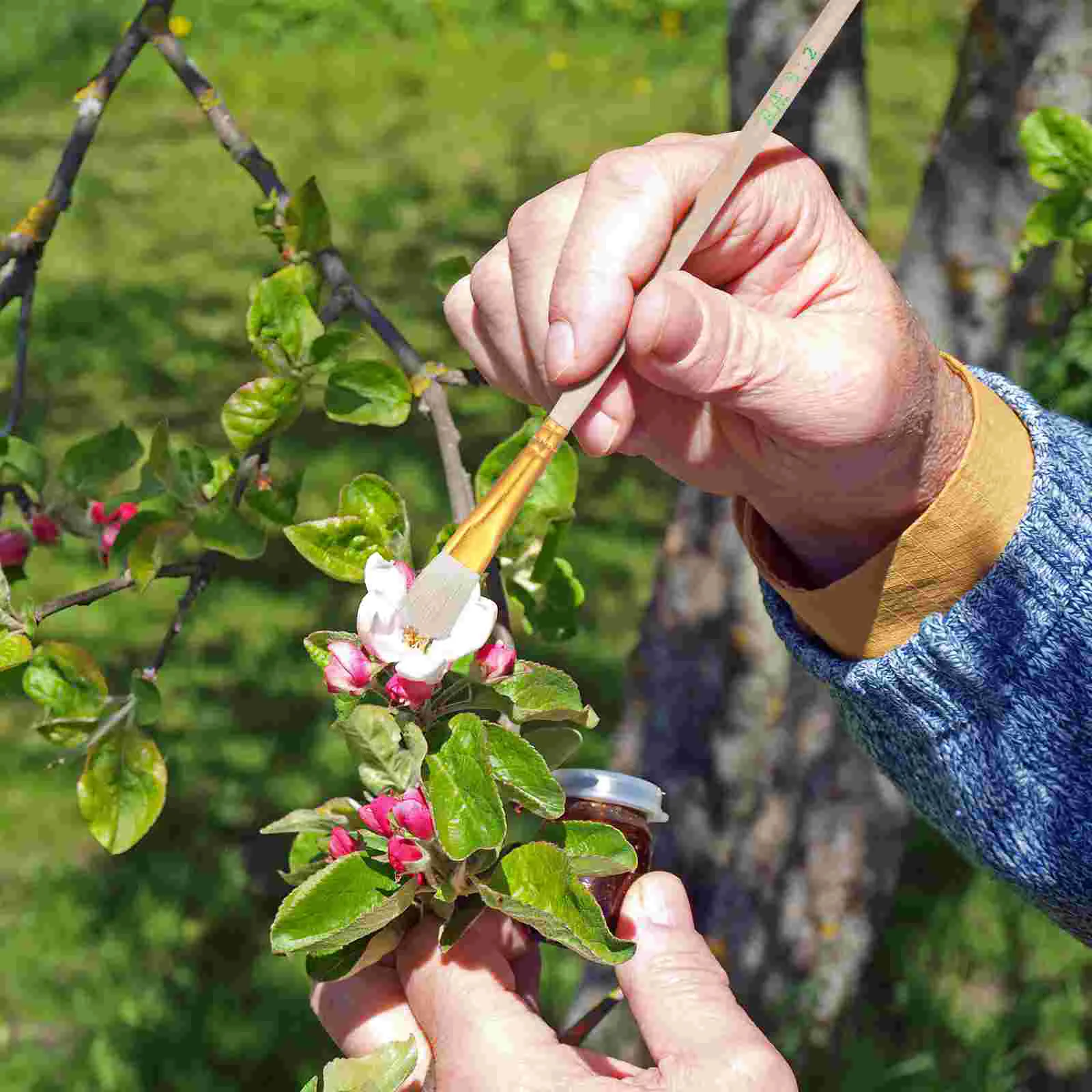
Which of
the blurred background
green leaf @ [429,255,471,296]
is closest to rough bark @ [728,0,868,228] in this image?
the blurred background

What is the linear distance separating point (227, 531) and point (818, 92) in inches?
64.5

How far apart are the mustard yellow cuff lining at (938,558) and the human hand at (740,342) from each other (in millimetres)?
31

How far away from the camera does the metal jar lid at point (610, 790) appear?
130 cm

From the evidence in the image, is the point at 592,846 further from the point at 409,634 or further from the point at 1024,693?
the point at 1024,693

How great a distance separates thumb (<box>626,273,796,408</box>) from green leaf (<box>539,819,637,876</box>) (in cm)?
42

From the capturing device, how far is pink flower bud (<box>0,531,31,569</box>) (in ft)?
5.31

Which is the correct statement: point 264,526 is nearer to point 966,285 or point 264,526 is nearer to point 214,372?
point 966,285

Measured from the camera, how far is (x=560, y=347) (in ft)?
4.10

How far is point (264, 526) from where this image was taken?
1.52m

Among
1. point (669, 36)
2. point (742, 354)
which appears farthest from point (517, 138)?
point (742, 354)

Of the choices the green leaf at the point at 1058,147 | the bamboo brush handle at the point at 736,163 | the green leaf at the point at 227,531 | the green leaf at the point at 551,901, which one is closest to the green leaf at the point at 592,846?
the green leaf at the point at 551,901

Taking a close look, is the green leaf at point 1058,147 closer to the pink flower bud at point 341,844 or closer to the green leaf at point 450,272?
the green leaf at point 450,272

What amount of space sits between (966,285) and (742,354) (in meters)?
1.32

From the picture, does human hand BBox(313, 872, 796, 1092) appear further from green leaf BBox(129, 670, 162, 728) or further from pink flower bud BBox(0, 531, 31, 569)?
pink flower bud BBox(0, 531, 31, 569)
